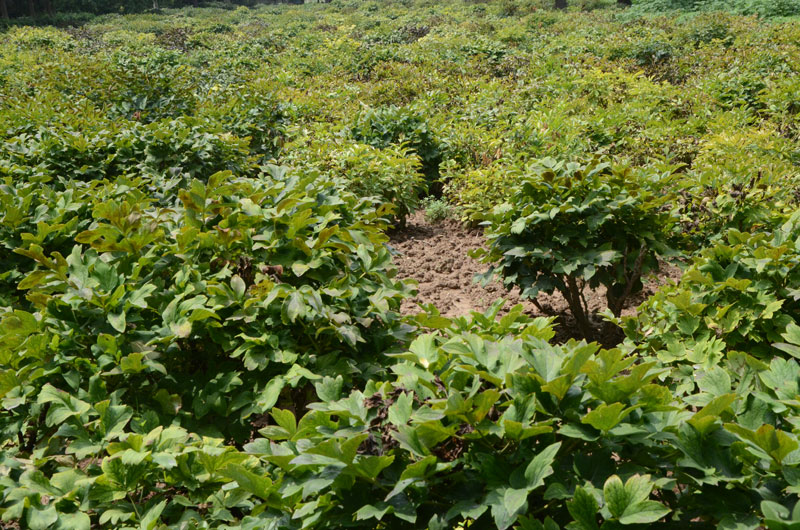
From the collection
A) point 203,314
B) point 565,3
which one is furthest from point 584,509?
point 565,3

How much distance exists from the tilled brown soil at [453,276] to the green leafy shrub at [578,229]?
0.35 m

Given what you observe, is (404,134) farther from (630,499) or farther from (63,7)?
(63,7)

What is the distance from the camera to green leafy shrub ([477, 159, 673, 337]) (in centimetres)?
312

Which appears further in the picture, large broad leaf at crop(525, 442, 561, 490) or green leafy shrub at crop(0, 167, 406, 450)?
green leafy shrub at crop(0, 167, 406, 450)

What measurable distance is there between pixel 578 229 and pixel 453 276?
1620mm

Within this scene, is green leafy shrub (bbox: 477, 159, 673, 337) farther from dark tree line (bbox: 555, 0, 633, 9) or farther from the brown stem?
dark tree line (bbox: 555, 0, 633, 9)

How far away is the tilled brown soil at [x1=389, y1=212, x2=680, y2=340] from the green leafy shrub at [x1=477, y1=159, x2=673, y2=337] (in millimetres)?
351

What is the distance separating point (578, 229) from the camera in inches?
128

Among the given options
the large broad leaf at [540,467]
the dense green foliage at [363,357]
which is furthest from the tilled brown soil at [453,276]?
the large broad leaf at [540,467]

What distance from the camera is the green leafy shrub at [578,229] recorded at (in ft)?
10.2

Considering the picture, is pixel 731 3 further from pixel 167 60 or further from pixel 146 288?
pixel 146 288

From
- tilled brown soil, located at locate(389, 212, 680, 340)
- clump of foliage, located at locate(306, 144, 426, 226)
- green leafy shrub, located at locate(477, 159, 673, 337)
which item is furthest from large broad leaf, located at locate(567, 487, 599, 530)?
clump of foliage, located at locate(306, 144, 426, 226)

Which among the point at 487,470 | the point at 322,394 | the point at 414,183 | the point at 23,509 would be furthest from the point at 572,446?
the point at 414,183

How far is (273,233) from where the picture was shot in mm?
2289
